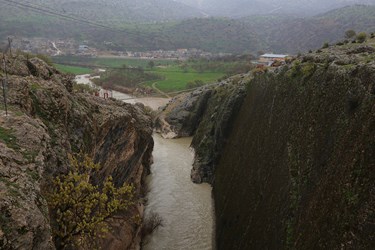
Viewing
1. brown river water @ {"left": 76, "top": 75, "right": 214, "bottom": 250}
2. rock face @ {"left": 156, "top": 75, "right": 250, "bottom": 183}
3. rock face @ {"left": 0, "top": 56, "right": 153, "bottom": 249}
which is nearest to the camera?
rock face @ {"left": 0, "top": 56, "right": 153, "bottom": 249}

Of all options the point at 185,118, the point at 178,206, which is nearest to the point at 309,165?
the point at 178,206

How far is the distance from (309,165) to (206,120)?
42987 mm

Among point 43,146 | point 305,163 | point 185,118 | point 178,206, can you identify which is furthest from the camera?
point 185,118

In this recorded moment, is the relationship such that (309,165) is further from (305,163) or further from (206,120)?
(206,120)

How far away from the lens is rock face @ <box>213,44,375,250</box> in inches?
604

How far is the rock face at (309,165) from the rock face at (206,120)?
1022 centimetres

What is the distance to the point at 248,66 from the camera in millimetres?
131125

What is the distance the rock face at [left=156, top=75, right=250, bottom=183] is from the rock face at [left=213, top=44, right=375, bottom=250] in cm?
1022

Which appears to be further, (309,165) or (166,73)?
(166,73)

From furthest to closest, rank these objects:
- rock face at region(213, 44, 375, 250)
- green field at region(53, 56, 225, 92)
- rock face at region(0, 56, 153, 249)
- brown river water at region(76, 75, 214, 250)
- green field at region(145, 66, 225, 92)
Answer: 1. green field at region(53, 56, 225, 92)
2. green field at region(145, 66, 225, 92)
3. brown river water at region(76, 75, 214, 250)
4. rock face at region(213, 44, 375, 250)
5. rock face at region(0, 56, 153, 249)

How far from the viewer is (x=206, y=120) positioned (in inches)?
2489

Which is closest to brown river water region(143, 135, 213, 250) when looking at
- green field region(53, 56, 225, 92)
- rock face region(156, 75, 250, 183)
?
rock face region(156, 75, 250, 183)

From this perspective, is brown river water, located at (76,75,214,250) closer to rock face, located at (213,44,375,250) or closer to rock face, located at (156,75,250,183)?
rock face, located at (213,44,375,250)

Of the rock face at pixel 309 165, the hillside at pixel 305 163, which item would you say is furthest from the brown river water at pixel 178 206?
the rock face at pixel 309 165
